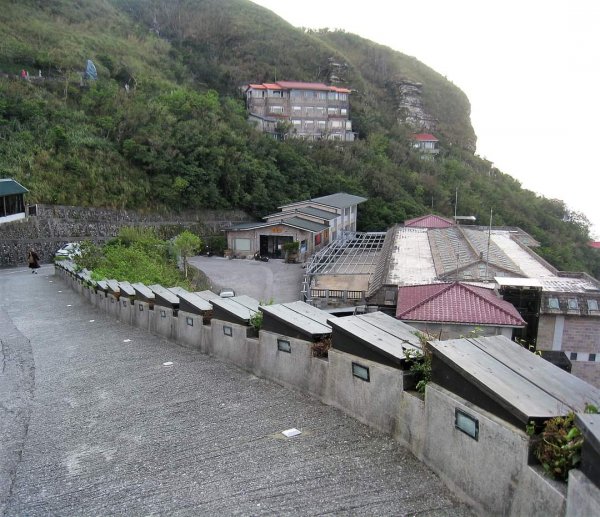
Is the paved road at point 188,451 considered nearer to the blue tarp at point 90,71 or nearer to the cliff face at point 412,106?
the blue tarp at point 90,71

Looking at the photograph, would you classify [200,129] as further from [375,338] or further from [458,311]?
[375,338]

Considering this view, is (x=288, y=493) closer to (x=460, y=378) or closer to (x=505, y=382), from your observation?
(x=460, y=378)

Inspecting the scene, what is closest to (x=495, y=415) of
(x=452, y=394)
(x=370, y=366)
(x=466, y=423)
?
(x=466, y=423)

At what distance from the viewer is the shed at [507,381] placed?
2996 millimetres

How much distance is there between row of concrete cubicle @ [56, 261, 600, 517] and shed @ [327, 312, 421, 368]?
0.03ft

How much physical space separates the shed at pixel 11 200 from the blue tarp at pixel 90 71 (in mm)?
22100

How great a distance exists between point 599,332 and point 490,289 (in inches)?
143

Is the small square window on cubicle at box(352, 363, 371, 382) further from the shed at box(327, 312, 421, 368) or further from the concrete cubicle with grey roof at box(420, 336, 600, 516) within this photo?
the concrete cubicle with grey roof at box(420, 336, 600, 516)

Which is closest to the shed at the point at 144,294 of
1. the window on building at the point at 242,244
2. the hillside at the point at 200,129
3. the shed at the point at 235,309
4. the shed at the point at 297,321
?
the shed at the point at 235,309

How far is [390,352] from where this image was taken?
13.1 ft

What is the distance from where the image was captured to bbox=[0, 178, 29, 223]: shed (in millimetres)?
27375

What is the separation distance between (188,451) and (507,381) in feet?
8.86

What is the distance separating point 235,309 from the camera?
21.8 feet

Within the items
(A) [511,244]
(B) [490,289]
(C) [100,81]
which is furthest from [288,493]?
(C) [100,81]
